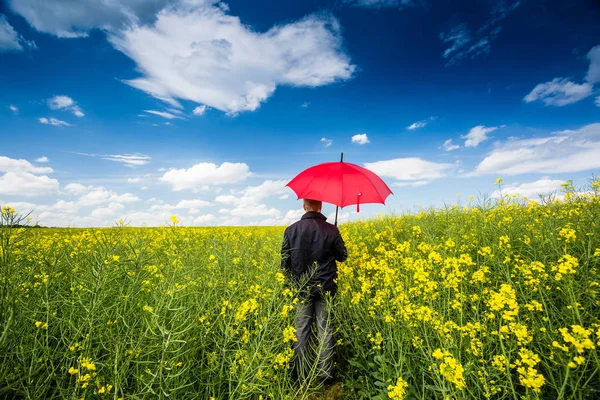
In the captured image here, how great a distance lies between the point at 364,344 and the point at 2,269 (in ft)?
11.4

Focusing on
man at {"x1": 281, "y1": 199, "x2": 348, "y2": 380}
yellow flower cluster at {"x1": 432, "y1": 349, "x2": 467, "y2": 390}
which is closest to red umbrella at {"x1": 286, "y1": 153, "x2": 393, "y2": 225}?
man at {"x1": 281, "y1": 199, "x2": 348, "y2": 380}

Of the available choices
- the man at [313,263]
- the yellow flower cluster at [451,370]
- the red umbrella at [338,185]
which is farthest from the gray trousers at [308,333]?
the yellow flower cluster at [451,370]

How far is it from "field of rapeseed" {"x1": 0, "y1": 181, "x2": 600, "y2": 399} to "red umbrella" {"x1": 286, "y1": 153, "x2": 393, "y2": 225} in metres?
1.02

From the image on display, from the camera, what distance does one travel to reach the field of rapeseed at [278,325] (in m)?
2.01

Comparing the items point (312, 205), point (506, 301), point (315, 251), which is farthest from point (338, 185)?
point (506, 301)

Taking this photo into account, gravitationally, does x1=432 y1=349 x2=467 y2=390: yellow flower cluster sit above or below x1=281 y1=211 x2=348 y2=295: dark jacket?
below

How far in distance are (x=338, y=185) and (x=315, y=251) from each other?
1090mm

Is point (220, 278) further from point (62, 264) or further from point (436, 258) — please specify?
point (436, 258)

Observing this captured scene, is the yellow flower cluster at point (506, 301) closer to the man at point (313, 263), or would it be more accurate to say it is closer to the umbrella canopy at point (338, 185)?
the man at point (313, 263)

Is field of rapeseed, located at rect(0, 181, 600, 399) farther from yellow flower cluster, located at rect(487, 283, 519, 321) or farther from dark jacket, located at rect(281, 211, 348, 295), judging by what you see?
dark jacket, located at rect(281, 211, 348, 295)

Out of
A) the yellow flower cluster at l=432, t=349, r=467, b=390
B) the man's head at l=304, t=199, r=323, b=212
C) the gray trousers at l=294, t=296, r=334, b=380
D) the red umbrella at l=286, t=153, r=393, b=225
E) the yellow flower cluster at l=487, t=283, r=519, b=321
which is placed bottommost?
the gray trousers at l=294, t=296, r=334, b=380

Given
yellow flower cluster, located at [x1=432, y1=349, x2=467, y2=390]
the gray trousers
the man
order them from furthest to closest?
the man → the gray trousers → yellow flower cluster, located at [x1=432, y1=349, x2=467, y2=390]

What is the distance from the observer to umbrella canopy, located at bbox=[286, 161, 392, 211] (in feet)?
13.9

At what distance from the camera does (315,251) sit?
3791 mm
